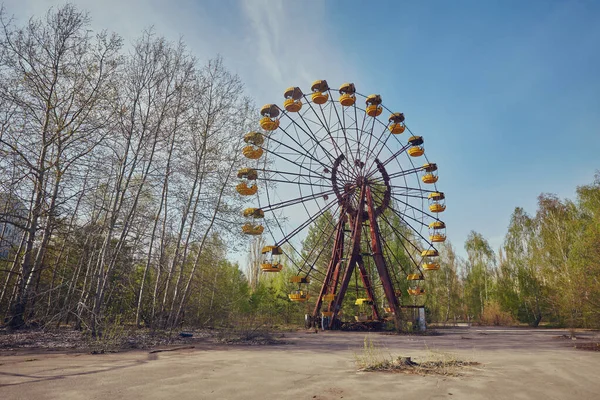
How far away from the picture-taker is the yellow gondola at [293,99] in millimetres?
17547

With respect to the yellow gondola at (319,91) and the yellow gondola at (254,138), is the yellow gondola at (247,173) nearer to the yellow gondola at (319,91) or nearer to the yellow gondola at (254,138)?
the yellow gondola at (254,138)

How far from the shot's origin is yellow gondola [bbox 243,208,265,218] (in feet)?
57.1

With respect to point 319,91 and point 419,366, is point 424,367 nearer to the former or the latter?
point 419,366

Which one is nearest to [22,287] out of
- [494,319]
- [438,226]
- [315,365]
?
[315,365]

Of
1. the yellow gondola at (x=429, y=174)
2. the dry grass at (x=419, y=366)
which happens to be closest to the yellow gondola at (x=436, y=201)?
the yellow gondola at (x=429, y=174)

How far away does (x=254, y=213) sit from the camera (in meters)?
17.6

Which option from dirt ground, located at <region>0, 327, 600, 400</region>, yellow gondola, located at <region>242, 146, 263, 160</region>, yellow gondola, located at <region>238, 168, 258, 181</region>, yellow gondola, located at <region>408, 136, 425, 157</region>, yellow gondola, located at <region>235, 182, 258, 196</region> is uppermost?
yellow gondola, located at <region>408, 136, 425, 157</region>

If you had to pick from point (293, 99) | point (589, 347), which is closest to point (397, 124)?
point (293, 99)

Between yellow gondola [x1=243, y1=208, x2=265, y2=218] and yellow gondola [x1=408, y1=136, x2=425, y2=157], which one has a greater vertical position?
yellow gondola [x1=408, y1=136, x2=425, y2=157]

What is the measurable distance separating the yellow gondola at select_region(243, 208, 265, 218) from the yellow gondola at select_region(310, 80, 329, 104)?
626 cm

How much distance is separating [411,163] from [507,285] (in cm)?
2114

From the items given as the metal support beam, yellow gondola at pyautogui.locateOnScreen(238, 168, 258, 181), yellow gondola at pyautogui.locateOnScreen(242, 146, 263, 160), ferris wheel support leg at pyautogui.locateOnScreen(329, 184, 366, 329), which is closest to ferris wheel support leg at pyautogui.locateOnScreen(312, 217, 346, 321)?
ferris wheel support leg at pyautogui.locateOnScreen(329, 184, 366, 329)

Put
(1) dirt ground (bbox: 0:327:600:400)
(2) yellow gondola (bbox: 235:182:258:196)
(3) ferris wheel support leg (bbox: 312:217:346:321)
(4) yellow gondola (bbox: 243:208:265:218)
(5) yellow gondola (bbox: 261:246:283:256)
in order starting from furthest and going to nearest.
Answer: (3) ferris wheel support leg (bbox: 312:217:346:321)
(5) yellow gondola (bbox: 261:246:283:256)
(4) yellow gondola (bbox: 243:208:265:218)
(2) yellow gondola (bbox: 235:182:258:196)
(1) dirt ground (bbox: 0:327:600:400)

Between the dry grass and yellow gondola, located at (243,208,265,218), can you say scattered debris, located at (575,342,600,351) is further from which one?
yellow gondola, located at (243,208,265,218)
